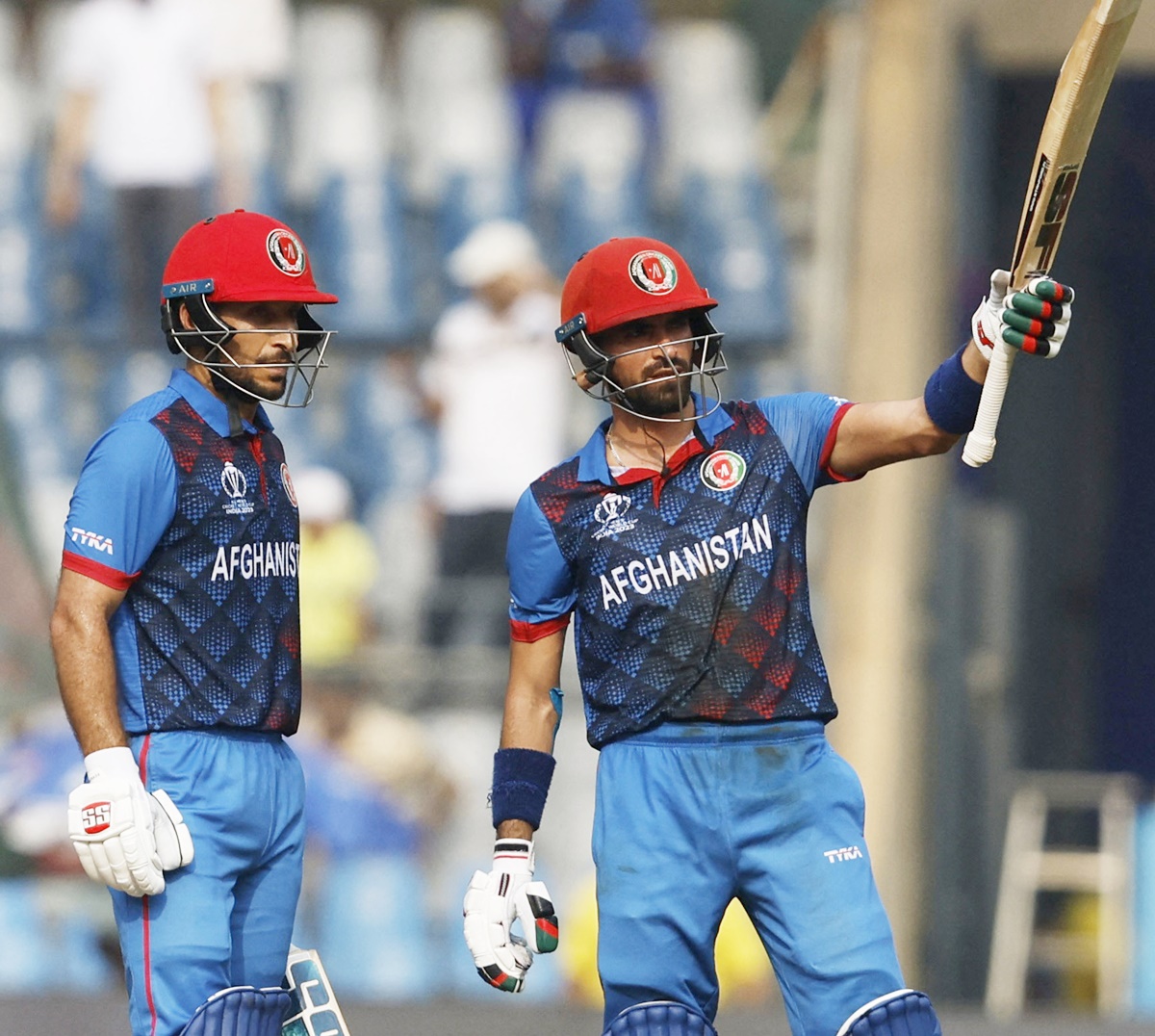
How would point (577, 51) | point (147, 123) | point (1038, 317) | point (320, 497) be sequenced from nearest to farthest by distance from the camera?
point (1038, 317)
point (320, 497)
point (147, 123)
point (577, 51)

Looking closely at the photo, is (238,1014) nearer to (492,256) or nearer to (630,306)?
(630,306)

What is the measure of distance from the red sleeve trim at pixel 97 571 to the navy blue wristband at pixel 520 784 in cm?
69

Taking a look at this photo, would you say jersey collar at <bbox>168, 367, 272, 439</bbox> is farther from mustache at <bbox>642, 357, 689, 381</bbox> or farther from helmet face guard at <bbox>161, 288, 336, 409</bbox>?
mustache at <bbox>642, 357, 689, 381</bbox>

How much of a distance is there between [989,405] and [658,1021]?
1.09m

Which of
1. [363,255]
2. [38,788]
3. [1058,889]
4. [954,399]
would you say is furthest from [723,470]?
[363,255]

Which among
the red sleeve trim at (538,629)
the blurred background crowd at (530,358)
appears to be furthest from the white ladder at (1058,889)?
the red sleeve trim at (538,629)

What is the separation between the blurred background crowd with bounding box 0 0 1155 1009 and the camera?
7.11 m

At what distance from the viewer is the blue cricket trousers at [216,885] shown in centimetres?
319

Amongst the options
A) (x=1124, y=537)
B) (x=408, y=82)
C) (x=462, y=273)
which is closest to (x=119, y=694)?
(x=462, y=273)

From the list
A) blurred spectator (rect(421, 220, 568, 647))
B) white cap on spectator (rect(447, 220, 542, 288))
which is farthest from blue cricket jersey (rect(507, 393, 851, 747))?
white cap on spectator (rect(447, 220, 542, 288))

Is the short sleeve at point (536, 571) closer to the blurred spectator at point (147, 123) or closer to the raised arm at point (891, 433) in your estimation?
the raised arm at point (891, 433)

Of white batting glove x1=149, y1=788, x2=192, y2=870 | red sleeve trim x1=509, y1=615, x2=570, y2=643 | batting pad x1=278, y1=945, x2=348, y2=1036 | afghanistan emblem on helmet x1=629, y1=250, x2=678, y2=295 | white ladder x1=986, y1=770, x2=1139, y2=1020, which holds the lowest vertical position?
white ladder x1=986, y1=770, x2=1139, y2=1020

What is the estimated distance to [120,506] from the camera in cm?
322

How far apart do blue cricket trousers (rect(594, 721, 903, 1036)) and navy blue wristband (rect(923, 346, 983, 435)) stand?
538 millimetres
